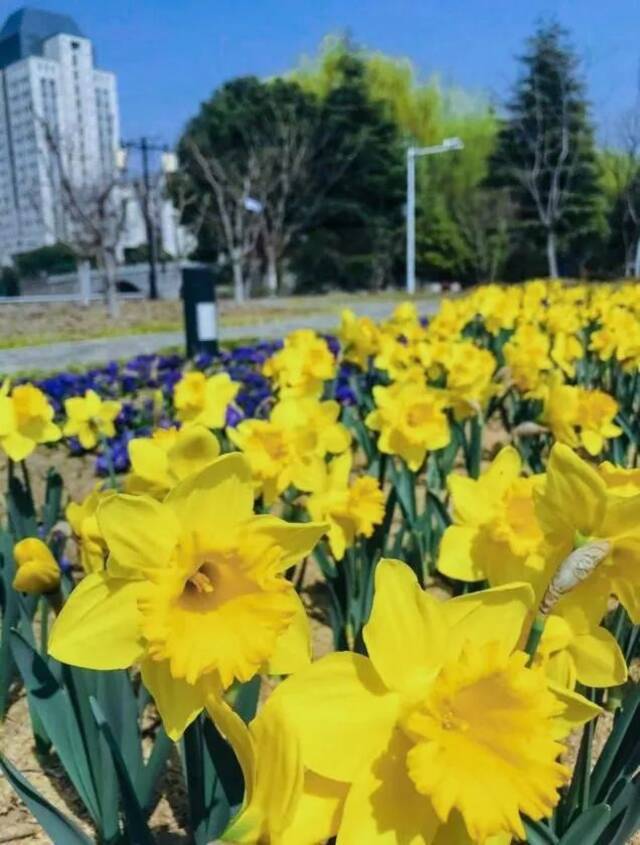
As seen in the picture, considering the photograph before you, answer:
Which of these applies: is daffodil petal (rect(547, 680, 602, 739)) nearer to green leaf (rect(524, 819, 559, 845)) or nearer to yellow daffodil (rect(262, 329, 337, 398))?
green leaf (rect(524, 819, 559, 845))

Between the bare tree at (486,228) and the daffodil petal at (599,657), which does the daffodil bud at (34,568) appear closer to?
the daffodil petal at (599,657)

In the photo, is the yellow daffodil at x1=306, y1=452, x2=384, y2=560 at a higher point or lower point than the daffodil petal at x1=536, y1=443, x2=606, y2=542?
lower

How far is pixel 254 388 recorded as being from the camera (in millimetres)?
5348

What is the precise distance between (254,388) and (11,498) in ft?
10.8

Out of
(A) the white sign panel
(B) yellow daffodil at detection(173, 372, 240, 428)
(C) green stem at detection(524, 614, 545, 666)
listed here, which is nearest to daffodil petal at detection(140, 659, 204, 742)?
(C) green stem at detection(524, 614, 545, 666)

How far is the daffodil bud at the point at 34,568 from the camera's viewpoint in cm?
130

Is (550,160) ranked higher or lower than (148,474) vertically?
higher

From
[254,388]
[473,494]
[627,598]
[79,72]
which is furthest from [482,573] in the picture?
[79,72]

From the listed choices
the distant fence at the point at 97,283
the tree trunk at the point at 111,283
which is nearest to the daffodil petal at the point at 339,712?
the tree trunk at the point at 111,283

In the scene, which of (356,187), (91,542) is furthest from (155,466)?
(356,187)

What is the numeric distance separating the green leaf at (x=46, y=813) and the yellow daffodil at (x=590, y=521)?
60cm

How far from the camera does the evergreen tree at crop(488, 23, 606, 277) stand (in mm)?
28953

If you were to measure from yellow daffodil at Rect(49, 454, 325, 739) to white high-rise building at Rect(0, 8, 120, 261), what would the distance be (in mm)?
29506

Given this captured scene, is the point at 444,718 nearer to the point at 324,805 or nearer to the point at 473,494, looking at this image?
the point at 324,805
